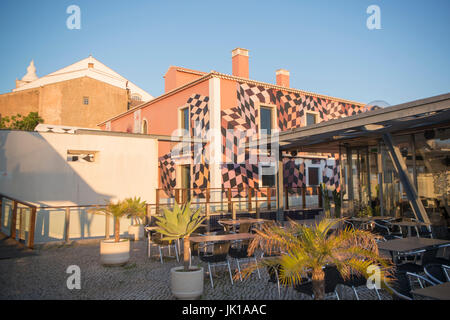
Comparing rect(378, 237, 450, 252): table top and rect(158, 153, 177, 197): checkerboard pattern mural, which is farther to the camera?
rect(158, 153, 177, 197): checkerboard pattern mural

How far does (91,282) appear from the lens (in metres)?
5.80

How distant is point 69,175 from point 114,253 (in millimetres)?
4609

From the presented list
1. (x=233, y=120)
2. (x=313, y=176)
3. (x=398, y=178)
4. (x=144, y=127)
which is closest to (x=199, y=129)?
(x=233, y=120)

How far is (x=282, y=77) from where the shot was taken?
20.0m

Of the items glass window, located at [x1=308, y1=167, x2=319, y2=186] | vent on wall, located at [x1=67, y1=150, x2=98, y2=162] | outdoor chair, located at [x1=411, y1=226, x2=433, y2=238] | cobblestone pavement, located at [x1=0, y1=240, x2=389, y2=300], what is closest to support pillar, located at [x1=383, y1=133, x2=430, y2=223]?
outdoor chair, located at [x1=411, y1=226, x2=433, y2=238]

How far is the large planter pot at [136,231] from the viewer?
1053 cm

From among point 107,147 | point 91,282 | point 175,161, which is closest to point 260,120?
point 175,161

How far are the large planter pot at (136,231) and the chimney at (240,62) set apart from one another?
Result: 9.86m

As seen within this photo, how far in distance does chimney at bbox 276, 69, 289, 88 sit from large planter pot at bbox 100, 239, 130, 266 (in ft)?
49.7

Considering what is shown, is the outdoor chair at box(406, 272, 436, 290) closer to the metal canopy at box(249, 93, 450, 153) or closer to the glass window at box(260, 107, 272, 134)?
the metal canopy at box(249, 93, 450, 153)

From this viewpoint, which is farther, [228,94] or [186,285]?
[228,94]

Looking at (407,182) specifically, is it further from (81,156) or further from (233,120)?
(81,156)

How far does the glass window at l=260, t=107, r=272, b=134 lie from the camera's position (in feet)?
54.5
